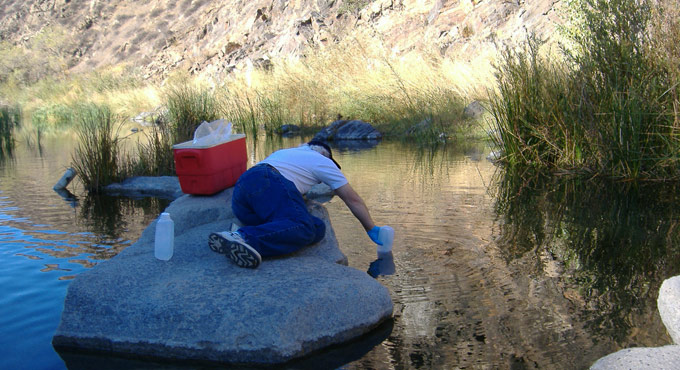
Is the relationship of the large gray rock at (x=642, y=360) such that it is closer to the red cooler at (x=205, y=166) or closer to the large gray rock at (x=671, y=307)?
the large gray rock at (x=671, y=307)

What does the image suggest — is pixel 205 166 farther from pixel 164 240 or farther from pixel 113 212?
pixel 113 212

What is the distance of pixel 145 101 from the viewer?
88.9ft

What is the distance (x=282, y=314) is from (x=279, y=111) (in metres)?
14.8

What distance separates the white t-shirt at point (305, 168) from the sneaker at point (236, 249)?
38.8 inches

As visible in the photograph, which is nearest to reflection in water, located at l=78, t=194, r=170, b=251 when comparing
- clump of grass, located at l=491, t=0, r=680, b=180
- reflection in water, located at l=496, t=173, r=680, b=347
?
reflection in water, located at l=496, t=173, r=680, b=347

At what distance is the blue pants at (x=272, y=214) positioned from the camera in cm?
405

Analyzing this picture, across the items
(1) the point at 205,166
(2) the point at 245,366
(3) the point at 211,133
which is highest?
(3) the point at 211,133

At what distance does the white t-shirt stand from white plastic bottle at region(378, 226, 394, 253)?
463 mm

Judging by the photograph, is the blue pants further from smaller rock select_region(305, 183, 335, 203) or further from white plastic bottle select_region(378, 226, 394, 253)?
smaller rock select_region(305, 183, 335, 203)

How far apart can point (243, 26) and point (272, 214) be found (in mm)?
33019

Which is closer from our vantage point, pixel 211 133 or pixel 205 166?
pixel 205 166

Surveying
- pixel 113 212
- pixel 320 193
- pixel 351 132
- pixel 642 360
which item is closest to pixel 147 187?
pixel 113 212

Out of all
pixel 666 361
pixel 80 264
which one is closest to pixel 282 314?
pixel 666 361

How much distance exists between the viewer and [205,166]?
545cm
